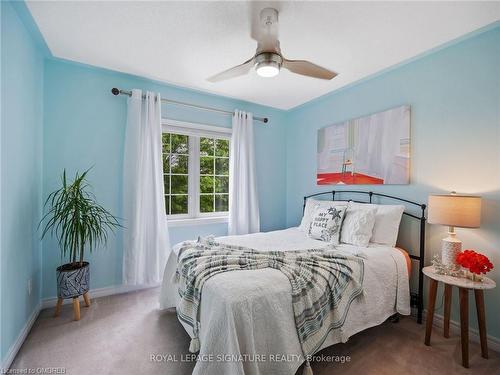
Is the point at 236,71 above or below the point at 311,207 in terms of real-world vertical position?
above

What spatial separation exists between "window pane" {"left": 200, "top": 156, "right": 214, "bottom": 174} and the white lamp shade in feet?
8.94

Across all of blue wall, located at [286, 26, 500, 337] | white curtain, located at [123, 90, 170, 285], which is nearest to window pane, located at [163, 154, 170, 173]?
white curtain, located at [123, 90, 170, 285]

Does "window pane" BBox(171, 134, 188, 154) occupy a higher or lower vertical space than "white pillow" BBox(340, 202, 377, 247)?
higher

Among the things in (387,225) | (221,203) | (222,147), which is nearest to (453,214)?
(387,225)

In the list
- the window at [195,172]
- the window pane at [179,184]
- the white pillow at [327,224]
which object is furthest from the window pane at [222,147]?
the white pillow at [327,224]

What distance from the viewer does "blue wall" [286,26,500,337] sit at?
1.99 m

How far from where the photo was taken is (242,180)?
3.69m

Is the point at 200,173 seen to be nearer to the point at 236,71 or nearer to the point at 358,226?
the point at 236,71

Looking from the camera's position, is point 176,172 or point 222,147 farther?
point 222,147

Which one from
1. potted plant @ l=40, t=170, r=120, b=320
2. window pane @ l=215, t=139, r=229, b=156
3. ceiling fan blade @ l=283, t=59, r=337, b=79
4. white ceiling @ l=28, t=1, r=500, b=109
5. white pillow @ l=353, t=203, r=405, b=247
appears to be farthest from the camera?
window pane @ l=215, t=139, r=229, b=156

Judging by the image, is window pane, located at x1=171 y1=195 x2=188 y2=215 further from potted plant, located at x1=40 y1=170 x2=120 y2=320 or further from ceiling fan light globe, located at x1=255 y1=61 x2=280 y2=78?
ceiling fan light globe, located at x1=255 y1=61 x2=280 y2=78

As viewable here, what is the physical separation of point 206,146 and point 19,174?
2104 millimetres

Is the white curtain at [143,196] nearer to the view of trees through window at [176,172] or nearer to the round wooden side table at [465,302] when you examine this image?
the view of trees through window at [176,172]

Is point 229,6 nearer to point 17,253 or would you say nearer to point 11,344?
point 17,253
